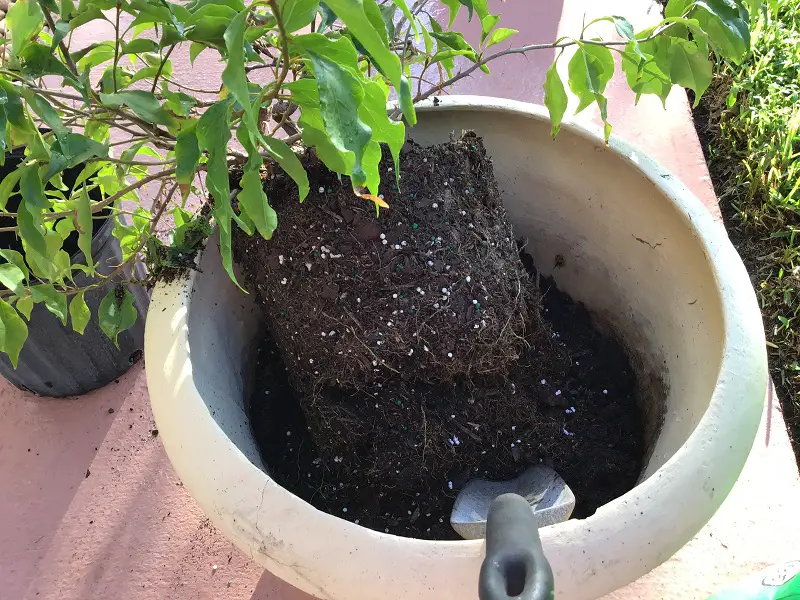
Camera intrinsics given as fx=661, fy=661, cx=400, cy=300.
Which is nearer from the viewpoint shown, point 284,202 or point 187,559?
point 284,202

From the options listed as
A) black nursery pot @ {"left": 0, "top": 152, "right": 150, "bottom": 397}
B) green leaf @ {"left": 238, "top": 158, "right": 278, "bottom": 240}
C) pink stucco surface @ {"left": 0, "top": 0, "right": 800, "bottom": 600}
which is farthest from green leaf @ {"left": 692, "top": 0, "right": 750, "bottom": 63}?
black nursery pot @ {"left": 0, "top": 152, "right": 150, "bottom": 397}

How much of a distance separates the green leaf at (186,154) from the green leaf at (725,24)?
0.44 meters

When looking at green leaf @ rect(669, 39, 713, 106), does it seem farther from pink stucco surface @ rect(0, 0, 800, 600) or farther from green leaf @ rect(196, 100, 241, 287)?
pink stucco surface @ rect(0, 0, 800, 600)

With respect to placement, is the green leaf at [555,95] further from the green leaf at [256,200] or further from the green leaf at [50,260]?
the green leaf at [50,260]

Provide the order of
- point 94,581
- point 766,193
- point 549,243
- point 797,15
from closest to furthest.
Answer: point 549,243
point 94,581
point 766,193
point 797,15

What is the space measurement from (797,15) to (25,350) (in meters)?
1.90

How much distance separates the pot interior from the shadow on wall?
729mm

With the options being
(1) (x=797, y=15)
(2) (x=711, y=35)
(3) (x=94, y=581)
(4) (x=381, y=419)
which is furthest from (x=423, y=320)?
(1) (x=797, y=15)

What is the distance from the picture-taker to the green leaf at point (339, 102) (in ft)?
1.26

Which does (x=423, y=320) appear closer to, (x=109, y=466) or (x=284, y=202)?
(x=284, y=202)

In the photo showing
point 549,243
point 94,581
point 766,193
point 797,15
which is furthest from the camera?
point 797,15

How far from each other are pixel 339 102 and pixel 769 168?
1.35 metres

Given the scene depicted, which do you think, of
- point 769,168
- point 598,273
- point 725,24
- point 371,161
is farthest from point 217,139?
point 769,168

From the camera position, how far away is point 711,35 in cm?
59
